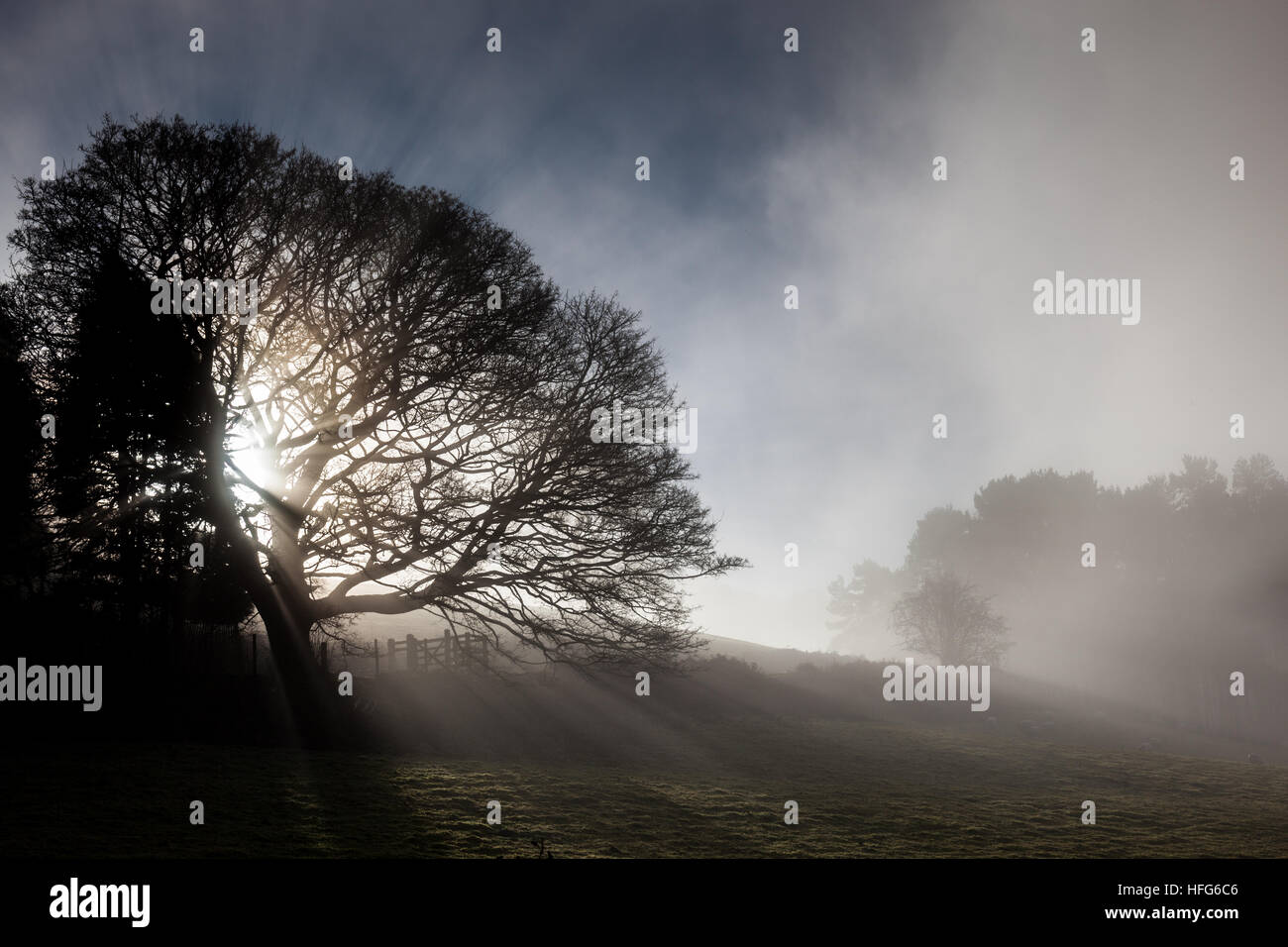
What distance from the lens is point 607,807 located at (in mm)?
13484

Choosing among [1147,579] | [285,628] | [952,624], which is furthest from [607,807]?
[1147,579]

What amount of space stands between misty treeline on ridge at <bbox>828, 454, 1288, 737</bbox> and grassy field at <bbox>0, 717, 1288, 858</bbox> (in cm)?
4255

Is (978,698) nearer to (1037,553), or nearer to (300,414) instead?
(300,414)

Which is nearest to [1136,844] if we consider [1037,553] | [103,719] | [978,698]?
[103,719]

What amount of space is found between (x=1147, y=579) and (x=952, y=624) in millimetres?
35464

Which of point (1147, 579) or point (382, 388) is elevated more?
point (382, 388)

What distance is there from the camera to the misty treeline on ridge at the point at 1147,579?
6419 centimetres

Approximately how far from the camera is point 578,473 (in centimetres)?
1877

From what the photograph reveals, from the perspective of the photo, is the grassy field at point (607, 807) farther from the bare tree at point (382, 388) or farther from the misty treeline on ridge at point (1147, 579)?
the misty treeline on ridge at point (1147, 579)

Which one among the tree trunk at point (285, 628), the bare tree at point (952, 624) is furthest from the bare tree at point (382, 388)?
the bare tree at point (952, 624)

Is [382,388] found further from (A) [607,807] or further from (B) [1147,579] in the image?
(B) [1147,579]

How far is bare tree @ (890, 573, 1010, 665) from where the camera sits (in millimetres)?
52531
